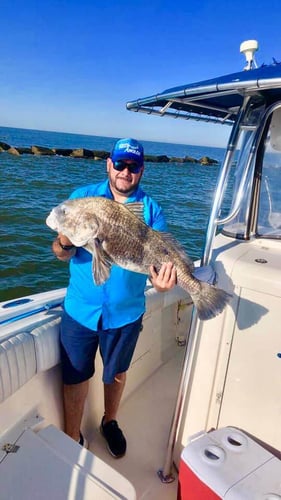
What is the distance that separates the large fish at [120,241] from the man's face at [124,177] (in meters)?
0.30

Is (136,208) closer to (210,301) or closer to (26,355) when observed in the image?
(210,301)

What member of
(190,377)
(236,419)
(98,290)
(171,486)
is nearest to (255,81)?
(98,290)

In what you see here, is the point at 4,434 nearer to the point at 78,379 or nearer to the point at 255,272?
the point at 78,379

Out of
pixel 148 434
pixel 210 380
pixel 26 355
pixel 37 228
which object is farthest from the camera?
pixel 37 228

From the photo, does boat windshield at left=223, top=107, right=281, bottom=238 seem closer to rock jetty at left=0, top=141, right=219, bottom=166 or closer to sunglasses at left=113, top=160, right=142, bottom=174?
sunglasses at left=113, top=160, right=142, bottom=174

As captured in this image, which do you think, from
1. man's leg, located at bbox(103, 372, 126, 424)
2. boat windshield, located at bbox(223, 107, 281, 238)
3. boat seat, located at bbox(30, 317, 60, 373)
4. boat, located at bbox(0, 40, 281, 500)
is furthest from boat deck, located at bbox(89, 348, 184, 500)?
boat windshield, located at bbox(223, 107, 281, 238)

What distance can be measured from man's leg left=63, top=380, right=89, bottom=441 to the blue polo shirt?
602 mm

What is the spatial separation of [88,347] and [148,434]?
1.34 metres

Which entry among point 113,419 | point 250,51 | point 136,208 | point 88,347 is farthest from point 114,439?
point 250,51

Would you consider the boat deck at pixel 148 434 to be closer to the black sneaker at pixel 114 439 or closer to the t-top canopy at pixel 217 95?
the black sneaker at pixel 114 439

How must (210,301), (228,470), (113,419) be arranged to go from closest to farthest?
(228,470) < (210,301) < (113,419)

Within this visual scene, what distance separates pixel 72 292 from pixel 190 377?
46.0 inches

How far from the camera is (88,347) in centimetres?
302

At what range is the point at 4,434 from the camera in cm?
250
